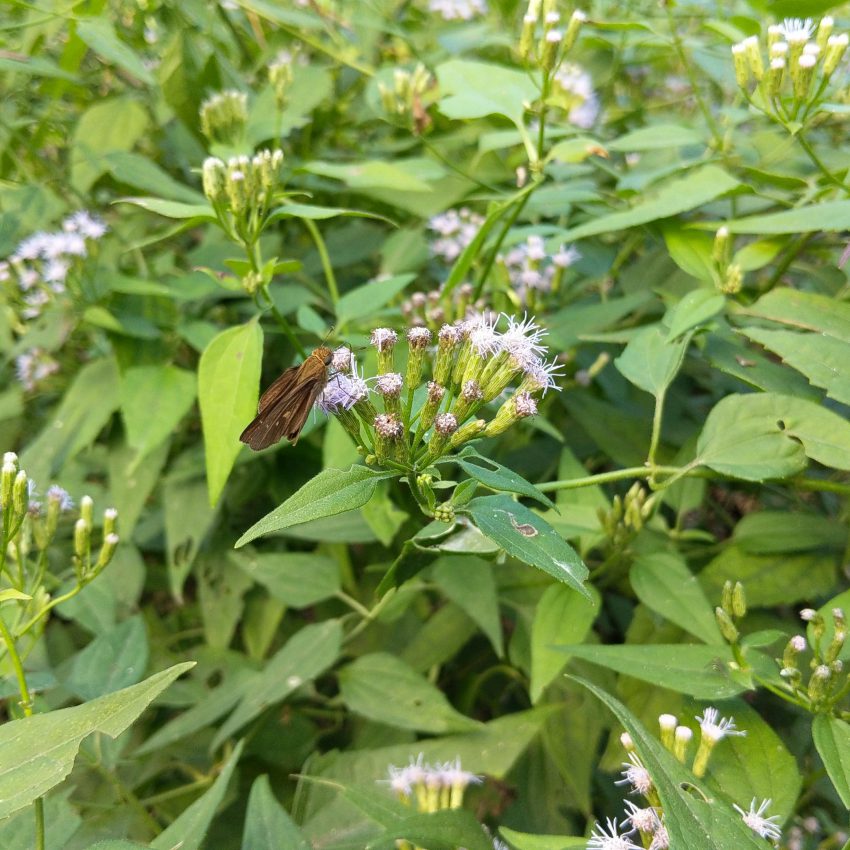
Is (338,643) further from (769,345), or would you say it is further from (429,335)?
(769,345)

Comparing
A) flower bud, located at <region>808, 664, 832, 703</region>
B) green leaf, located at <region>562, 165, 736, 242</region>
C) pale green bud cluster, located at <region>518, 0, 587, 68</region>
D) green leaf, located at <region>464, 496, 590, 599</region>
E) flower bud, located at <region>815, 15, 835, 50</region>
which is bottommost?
flower bud, located at <region>808, 664, 832, 703</region>

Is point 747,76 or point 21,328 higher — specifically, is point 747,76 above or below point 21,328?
above

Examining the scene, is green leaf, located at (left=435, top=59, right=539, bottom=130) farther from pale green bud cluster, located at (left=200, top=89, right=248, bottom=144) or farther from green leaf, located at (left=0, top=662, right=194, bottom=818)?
green leaf, located at (left=0, top=662, right=194, bottom=818)

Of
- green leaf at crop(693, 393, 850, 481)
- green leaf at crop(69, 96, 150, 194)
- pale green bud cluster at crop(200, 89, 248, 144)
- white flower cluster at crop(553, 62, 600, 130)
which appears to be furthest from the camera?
white flower cluster at crop(553, 62, 600, 130)

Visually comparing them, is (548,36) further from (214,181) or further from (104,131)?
(104,131)

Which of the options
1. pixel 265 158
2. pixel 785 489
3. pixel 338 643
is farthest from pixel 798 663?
pixel 265 158

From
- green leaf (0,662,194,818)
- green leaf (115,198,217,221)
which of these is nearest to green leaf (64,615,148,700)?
green leaf (0,662,194,818)
